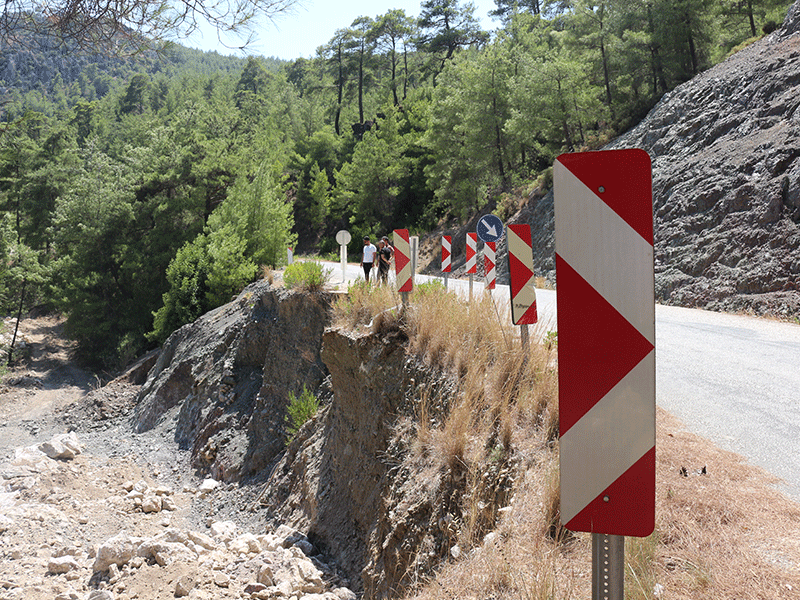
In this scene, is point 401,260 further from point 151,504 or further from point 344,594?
point 151,504

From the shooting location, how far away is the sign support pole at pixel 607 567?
5.56ft

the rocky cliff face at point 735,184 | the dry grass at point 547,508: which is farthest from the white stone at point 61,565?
the rocky cliff face at point 735,184

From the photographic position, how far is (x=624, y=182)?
1.75 m

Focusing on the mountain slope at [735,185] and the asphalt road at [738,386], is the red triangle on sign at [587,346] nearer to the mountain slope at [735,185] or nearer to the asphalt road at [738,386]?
the asphalt road at [738,386]

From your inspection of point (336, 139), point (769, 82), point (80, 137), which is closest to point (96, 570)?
point (769, 82)

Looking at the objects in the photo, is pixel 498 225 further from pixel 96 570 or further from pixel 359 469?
pixel 96 570

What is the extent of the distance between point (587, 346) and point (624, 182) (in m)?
0.56

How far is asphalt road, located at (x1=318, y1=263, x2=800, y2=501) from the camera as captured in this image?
16.5 ft

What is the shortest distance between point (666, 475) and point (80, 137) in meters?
94.0

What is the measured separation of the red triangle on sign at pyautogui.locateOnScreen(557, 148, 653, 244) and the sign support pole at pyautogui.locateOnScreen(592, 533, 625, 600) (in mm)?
998

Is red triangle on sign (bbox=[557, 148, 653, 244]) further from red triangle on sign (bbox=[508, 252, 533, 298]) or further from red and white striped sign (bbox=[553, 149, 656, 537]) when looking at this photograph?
red triangle on sign (bbox=[508, 252, 533, 298])

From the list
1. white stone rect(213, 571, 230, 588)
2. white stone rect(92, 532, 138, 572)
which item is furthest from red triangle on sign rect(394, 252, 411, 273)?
white stone rect(92, 532, 138, 572)

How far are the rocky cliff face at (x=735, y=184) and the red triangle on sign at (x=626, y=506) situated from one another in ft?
48.2

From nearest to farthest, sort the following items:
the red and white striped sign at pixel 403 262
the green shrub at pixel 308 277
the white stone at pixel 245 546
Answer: the red and white striped sign at pixel 403 262 → the white stone at pixel 245 546 → the green shrub at pixel 308 277
